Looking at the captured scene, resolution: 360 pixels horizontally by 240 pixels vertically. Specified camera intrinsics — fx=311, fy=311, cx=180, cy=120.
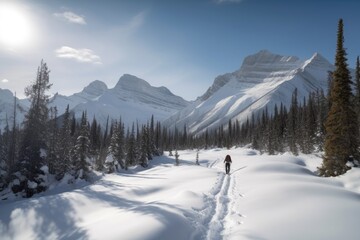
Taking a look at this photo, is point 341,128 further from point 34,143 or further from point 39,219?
point 34,143

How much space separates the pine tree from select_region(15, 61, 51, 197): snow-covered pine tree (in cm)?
2369

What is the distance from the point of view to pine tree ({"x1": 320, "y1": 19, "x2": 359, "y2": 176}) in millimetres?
21422

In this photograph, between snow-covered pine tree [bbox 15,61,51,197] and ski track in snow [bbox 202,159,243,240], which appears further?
snow-covered pine tree [bbox 15,61,51,197]

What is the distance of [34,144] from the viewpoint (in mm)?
28000

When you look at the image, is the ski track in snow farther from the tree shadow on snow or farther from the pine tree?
the pine tree

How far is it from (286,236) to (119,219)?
18.5 feet

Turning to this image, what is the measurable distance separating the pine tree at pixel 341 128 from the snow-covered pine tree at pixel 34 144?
23.7 meters

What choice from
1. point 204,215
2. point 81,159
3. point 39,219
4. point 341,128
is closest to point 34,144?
point 81,159

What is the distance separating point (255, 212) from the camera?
12.0m

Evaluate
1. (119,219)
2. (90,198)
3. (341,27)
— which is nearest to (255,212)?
(119,219)

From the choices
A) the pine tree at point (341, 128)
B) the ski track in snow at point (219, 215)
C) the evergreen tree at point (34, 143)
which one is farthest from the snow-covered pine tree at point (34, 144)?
the pine tree at point (341, 128)

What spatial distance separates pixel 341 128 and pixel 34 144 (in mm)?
25306

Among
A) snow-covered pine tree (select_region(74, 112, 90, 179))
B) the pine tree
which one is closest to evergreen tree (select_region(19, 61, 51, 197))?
snow-covered pine tree (select_region(74, 112, 90, 179))

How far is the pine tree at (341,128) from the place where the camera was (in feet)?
70.3
